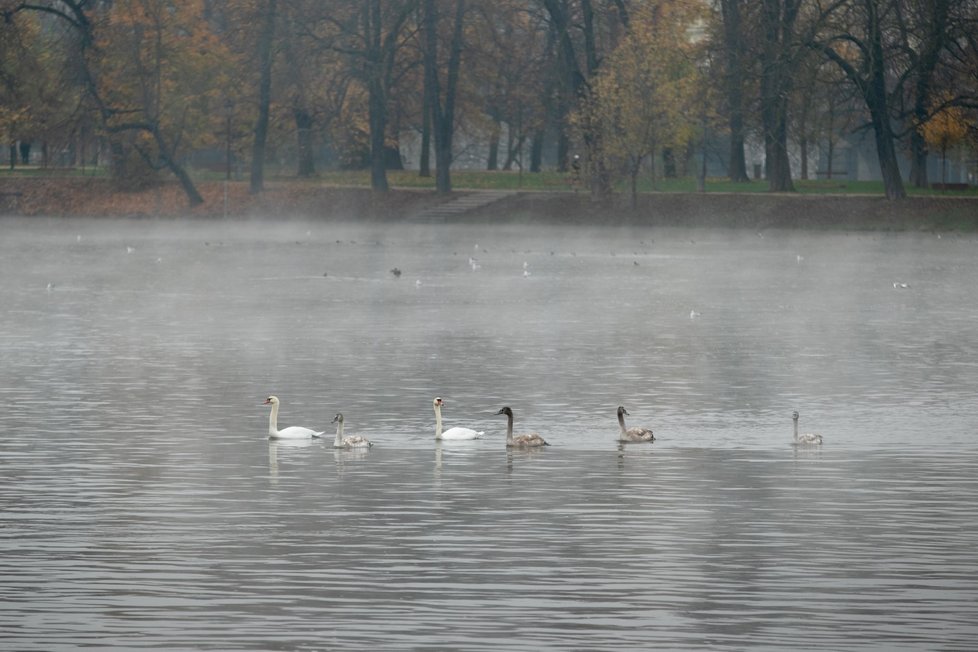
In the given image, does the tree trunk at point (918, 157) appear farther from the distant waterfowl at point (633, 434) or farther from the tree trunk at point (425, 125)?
the distant waterfowl at point (633, 434)

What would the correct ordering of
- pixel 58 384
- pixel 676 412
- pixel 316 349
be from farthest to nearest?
pixel 316 349
pixel 58 384
pixel 676 412

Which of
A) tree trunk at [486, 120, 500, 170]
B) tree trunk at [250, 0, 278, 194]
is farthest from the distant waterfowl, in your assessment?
tree trunk at [486, 120, 500, 170]

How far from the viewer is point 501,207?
9994cm

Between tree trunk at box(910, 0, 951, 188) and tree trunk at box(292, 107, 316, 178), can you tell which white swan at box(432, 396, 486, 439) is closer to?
tree trunk at box(910, 0, 951, 188)

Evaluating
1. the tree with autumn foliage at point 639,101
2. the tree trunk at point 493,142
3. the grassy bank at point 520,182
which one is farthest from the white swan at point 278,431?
the tree trunk at point 493,142

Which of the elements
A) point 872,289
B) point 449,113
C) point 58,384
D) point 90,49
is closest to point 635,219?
point 449,113

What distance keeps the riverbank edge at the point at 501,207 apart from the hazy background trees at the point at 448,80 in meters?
1.29

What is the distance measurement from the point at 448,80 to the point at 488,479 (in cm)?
8216

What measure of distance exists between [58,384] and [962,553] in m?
18.3

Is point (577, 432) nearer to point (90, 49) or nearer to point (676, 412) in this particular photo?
point (676, 412)

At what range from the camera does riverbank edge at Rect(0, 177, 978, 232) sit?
8875 centimetres

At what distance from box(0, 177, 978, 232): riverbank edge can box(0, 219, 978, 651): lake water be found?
3824cm

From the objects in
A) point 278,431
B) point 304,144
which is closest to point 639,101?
point 304,144

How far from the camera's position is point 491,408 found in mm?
28672
